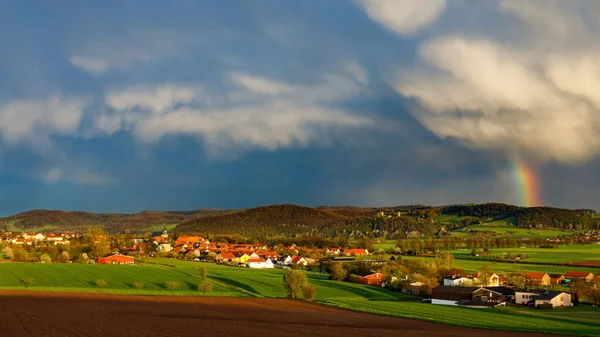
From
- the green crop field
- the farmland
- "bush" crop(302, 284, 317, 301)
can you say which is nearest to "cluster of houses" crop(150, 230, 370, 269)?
the farmland

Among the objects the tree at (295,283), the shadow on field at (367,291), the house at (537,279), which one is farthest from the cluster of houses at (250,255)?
the tree at (295,283)

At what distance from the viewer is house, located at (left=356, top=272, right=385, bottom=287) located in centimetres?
10106

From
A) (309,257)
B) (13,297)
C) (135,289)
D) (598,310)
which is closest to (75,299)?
(13,297)

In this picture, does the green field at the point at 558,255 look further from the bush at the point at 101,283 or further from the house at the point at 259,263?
the bush at the point at 101,283

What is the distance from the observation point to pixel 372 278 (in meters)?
103

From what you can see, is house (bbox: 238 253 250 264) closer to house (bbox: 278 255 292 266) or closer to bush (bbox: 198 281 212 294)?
house (bbox: 278 255 292 266)

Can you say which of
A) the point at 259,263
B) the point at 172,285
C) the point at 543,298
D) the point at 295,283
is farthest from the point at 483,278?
the point at 259,263

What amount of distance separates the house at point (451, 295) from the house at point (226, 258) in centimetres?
6769

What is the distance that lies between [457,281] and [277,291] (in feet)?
112

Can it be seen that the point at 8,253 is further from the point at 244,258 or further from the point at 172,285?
the point at 172,285

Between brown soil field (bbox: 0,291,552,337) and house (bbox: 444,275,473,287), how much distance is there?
41057 millimetres

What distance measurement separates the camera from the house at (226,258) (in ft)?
465

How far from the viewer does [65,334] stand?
105ft

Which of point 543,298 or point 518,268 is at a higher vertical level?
point 518,268
